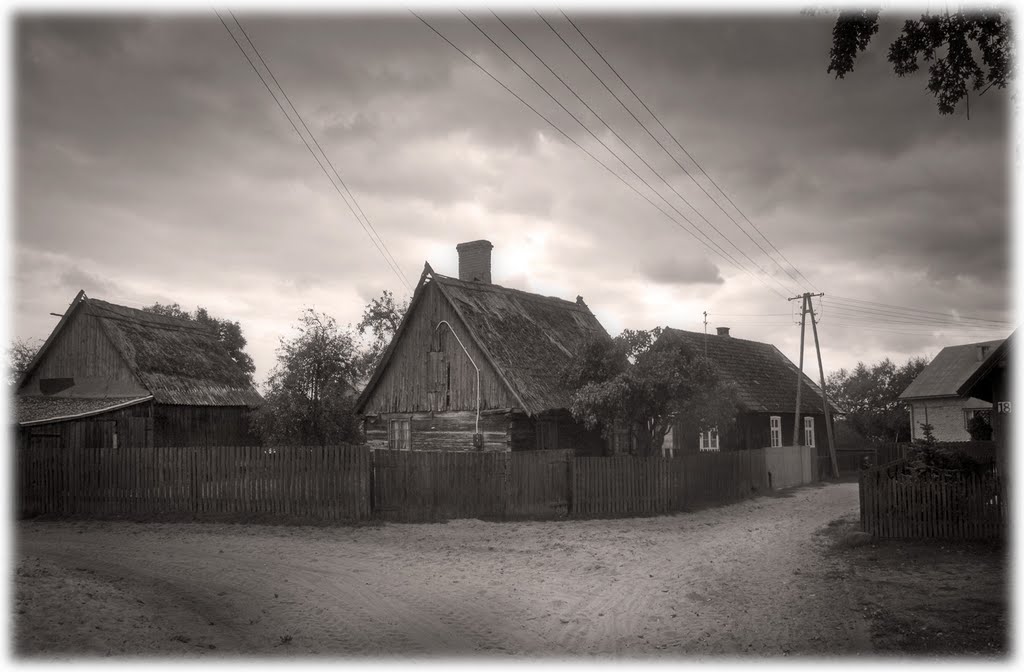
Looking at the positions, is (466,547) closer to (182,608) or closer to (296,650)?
(182,608)

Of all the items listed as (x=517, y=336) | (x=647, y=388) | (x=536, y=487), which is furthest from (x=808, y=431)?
(x=536, y=487)

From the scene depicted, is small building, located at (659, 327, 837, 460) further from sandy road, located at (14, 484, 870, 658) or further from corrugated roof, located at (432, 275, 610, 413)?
sandy road, located at (14, 484, 870, 658)

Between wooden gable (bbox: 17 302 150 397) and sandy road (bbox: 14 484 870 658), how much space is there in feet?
47.0

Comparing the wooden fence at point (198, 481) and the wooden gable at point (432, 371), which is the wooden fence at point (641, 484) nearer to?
the wooden gable at point (432, 371)

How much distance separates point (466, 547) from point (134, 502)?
34.1 ft

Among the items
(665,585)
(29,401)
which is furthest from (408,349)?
(665,585)

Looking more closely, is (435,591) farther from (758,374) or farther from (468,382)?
(758,374)

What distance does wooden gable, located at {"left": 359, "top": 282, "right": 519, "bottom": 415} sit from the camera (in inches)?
976

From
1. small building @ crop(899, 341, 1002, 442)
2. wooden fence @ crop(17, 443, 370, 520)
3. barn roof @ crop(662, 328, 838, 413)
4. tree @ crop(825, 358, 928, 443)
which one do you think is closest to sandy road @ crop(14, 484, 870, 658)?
wooden fence @ crop(17, 443, 370, 520)

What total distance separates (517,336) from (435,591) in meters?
16.3

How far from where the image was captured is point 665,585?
38.1 feet

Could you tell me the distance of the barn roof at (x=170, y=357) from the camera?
31.3 m

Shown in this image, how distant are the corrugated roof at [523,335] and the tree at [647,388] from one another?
1295 mm

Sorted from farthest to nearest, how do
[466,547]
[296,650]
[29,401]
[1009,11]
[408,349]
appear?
[29,401] < [408,349] < [466,547] < [1009,11] < [296,650]
